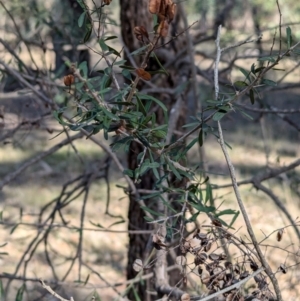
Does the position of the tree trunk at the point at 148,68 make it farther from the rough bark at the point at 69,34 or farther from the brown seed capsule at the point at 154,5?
the brown seed capsule at the point at 154,5

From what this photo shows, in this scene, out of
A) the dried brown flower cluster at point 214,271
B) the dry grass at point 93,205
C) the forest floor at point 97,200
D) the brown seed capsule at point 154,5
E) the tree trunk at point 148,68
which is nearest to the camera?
the brown seed capsule at point 154,5

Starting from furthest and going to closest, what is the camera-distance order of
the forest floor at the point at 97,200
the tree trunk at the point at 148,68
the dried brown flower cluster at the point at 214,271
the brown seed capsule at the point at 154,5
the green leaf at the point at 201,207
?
the forest floor at the point at 97,200 < the tree trunk at the point at 148,68 < the green leaf at the point at 201,207 < the dried brown flower cluster at the point at 214,271 < the brown seed capsule at the point at 154,5

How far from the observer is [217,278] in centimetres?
93

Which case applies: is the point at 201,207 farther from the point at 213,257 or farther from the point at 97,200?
the point at 97,200

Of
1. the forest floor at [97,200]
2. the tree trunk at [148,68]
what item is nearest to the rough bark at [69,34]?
the tree trunk at [148,68]

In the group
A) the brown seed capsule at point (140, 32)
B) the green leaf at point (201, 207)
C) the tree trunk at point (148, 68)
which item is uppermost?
the tree trunk at point (148, 68)

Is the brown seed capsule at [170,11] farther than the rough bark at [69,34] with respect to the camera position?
No

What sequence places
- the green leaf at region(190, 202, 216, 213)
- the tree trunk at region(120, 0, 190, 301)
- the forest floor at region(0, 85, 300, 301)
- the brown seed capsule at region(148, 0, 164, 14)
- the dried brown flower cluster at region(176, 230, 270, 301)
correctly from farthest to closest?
the forest floor at region(0, 85, 300, 301) < the tree trunk at region(120, 0, 190, 301) < the green leaf at region(190, 202, 216, 213) < the dried brown flower cluster at region(176, 230, 270, 301) < the brown seed capsule at region(148, 0, 164, 14)

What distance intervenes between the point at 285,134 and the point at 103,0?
22.3 feet

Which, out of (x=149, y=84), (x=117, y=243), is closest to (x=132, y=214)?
(x=149, y=84)

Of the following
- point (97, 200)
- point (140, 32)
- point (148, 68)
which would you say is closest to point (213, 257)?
point (140, 32)

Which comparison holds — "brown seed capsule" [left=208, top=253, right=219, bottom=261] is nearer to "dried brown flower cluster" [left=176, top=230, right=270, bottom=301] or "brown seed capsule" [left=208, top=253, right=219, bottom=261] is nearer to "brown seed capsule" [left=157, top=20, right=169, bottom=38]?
"dried brown flower cluster" [left=176, top=230, right=270, bottom=301]

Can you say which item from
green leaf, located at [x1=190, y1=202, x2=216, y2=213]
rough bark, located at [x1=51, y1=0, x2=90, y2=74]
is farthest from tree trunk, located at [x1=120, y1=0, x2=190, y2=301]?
green leaf, located at [x1=190, y1=202, x2=216, y2=213]

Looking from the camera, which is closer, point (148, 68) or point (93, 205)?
point (148, 68)
